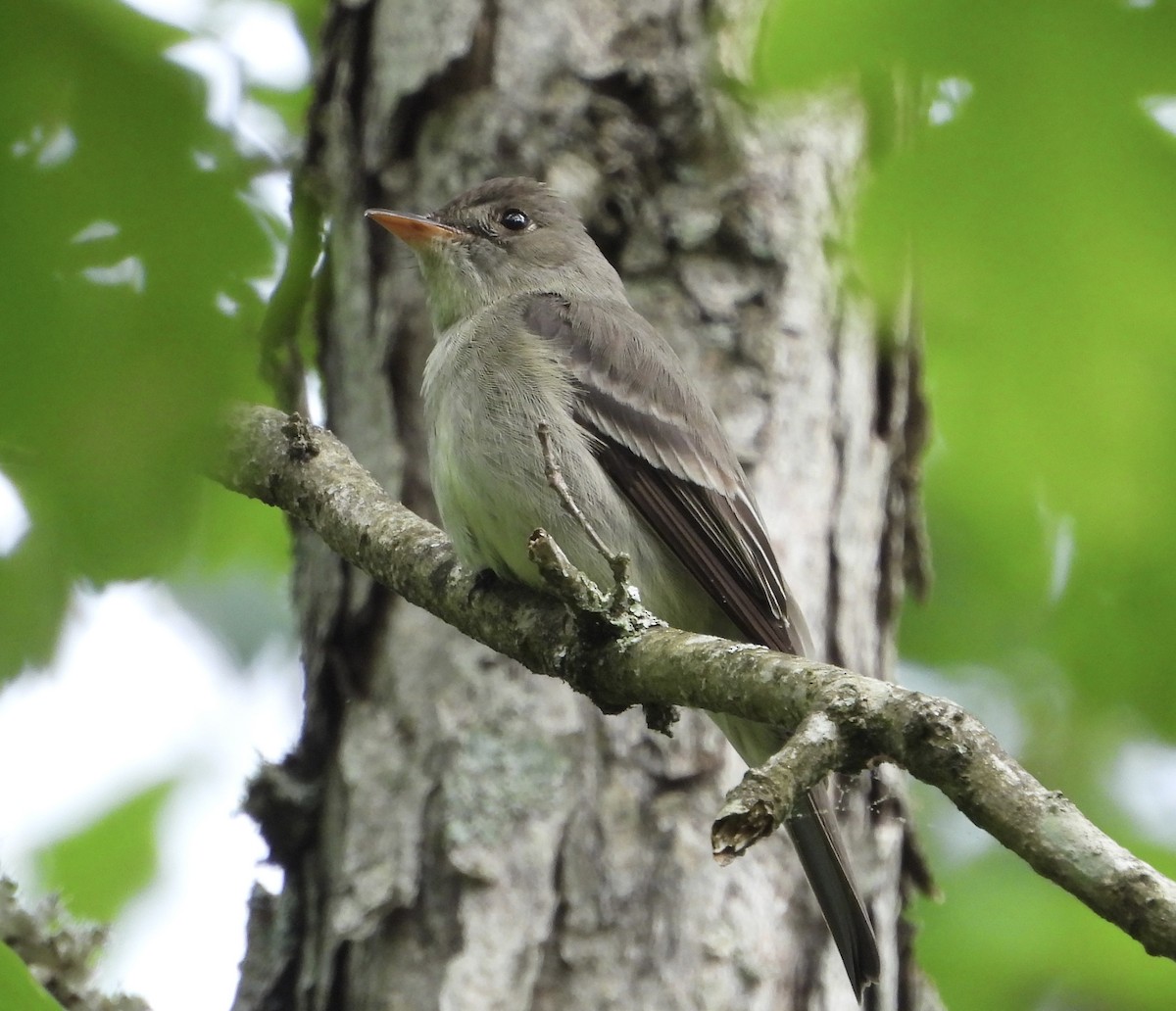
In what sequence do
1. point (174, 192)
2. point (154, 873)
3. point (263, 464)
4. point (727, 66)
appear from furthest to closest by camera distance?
point (154, 873)
point (727, 66)
point (263, 464)
point (174, 192)

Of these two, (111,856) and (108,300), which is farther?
(111,856)

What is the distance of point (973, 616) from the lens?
6641mm

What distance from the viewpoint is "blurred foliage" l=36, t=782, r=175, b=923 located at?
Answer: 6297mm

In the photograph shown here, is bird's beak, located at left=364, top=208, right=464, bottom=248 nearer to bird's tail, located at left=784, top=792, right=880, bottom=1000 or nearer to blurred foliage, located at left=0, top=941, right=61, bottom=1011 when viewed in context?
bird's tail, located at left=784, top=792, right=880, bottom=1000

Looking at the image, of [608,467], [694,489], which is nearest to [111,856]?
[608,467]

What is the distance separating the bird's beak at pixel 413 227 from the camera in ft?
15.8

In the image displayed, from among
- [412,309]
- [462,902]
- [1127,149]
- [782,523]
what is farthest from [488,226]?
[1127,149]

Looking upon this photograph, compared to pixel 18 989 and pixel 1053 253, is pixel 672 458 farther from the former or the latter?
pixel 18 989

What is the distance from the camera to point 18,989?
6.36ft

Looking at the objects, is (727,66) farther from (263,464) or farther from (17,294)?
(17,294)

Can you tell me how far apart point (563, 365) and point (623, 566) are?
1839 mm

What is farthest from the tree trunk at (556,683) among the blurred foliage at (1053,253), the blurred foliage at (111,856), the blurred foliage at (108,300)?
the blurred foliage at (111,856)

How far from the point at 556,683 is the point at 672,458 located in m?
0.76

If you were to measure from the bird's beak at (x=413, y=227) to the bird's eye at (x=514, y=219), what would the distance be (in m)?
0.29
